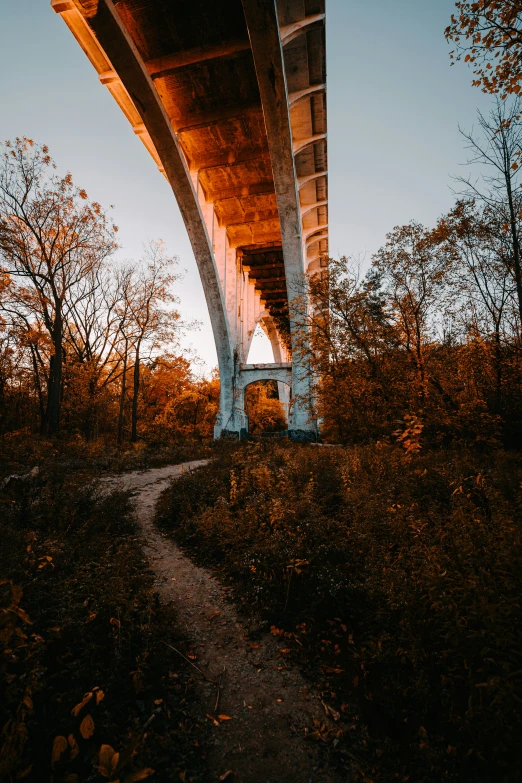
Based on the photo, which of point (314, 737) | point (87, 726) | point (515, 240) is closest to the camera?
point (87, 726)

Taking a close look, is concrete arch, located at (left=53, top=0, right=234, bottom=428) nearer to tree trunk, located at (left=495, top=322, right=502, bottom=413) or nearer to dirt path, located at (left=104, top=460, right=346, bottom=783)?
tree trunk, located at (left=495, top=322, right=502, bottom=413)

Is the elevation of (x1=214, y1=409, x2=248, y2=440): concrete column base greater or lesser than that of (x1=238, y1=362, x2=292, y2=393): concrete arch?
lesser

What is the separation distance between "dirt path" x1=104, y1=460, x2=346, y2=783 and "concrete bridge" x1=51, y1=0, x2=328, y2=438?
325 inches

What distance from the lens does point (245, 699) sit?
271 centimetres

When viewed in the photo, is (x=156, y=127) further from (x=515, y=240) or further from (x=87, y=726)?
(x=87, y=726)

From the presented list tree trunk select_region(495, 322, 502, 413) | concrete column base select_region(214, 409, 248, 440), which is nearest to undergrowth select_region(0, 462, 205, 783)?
tree trunk select_region(495, 322, 502, 413)

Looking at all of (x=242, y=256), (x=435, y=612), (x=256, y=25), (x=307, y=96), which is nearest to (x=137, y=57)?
(x=256, y=25)

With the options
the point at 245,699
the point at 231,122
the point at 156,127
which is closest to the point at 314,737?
the point at 245,699

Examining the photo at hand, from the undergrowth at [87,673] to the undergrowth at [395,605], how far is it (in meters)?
1.09

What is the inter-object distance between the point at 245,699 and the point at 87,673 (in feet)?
4.17

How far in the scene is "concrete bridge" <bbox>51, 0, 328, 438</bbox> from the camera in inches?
419

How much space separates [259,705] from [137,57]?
15.7 metres

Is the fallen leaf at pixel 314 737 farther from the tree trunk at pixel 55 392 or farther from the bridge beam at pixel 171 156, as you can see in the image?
the tree trunk at pixel 55 392

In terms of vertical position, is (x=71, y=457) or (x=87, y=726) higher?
(x=71, y=457)
